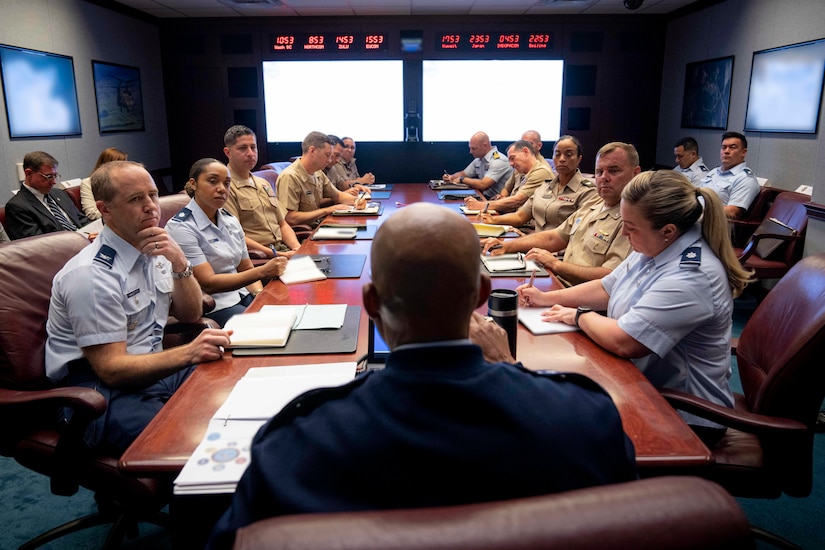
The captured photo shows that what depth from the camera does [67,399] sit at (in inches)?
60.9

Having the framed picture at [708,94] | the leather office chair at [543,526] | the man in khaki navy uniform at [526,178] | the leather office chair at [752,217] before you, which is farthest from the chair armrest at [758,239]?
the leather office chair at [543,526]

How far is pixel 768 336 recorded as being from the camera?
5.97ft

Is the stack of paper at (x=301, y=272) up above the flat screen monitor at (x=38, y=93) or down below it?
below

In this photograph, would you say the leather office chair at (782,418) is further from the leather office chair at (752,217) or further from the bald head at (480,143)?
the bald head at (480,143)

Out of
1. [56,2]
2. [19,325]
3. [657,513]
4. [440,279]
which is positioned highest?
[56,2]

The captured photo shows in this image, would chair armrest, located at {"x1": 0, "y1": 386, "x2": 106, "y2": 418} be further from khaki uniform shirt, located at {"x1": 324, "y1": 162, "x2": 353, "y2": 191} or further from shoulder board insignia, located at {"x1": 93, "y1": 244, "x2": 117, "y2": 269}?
khaki uniform shirt, located at {"x1": 324, "y1": 162, "x2": 353, "y2": 191}

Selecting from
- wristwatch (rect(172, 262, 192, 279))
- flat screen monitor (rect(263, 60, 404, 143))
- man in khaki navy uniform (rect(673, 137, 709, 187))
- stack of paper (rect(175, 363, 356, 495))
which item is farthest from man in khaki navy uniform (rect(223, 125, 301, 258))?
man in khaki navy uniform (rect(673, 137, 709, 187))

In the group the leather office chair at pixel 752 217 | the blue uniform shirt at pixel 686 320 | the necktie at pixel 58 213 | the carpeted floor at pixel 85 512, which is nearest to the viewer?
the blue uniform shirt at pixel 686 320

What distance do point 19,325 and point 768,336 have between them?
7.52 ft

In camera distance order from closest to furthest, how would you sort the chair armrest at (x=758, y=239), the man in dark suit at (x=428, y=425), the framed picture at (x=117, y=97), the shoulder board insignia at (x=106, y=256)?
the man in dark suit at (x=428, y=425) < the shoulder board insignia at (x=106, y=256) < the chair armrest at (x=758, y=239) < the framed picture at (x=117, y=97)

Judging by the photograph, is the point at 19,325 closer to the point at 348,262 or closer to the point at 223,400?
the point at 223,400

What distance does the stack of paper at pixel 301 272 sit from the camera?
249 cm

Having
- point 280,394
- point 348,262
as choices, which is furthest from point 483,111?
point 280,394

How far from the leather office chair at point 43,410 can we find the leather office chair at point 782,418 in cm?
153
